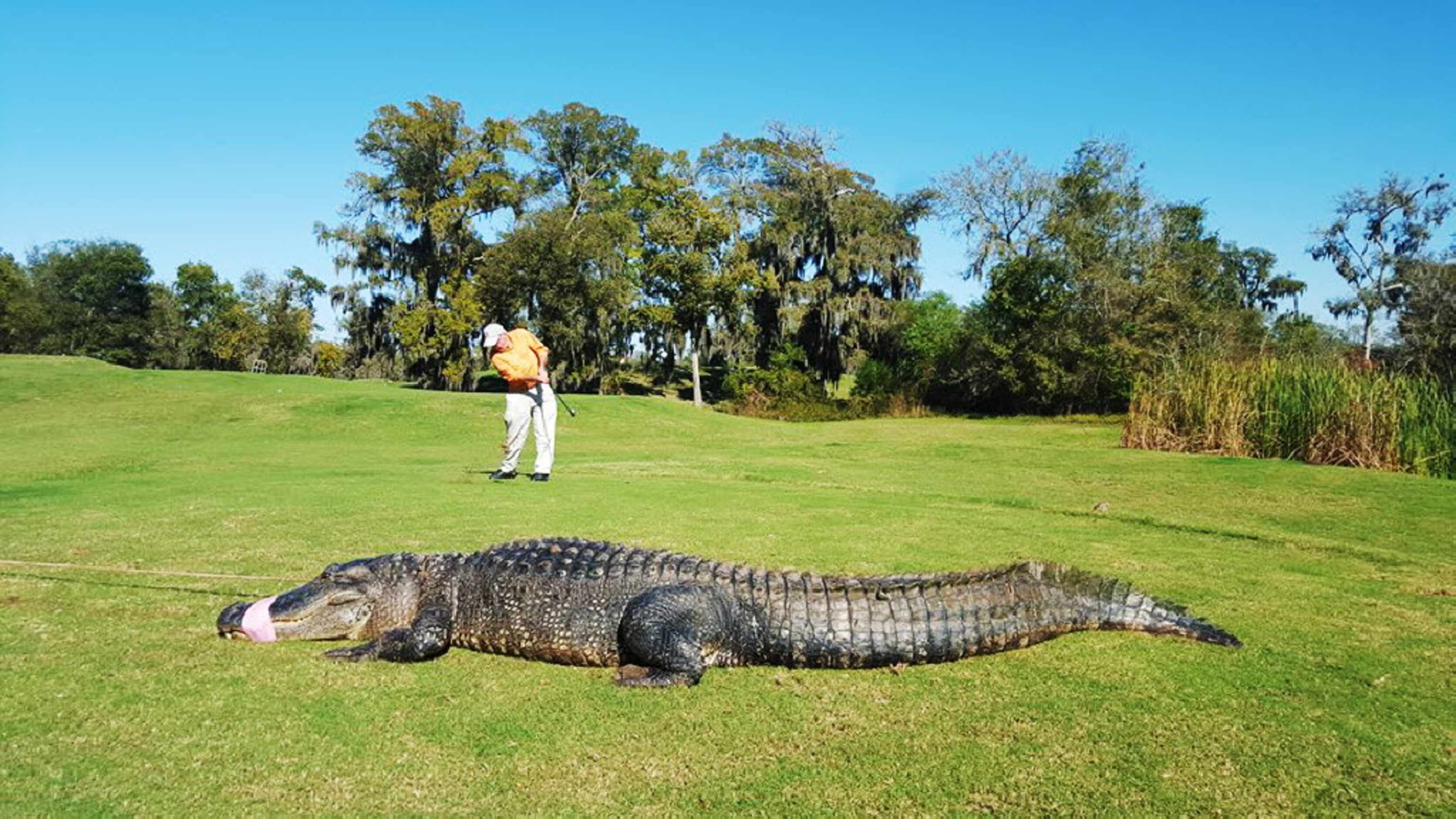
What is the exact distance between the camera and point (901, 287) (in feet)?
149

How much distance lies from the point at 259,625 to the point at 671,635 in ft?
7.62

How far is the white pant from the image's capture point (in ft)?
36.5

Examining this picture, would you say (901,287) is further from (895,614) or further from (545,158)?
(895,614)

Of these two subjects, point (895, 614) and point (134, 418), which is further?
point (134, 418)

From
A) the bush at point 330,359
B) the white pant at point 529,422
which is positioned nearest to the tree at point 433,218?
the bush at point 330,359

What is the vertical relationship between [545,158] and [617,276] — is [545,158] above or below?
above

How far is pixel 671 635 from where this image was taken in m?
4.37

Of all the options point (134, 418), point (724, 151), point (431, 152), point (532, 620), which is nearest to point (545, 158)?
point (431, 152)

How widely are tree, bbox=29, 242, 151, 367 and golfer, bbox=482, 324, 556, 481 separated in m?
56.3

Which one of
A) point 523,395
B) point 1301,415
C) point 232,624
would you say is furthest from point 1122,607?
point 1301,415

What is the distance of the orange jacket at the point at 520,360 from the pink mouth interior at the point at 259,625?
6.02m

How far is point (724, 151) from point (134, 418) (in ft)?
108

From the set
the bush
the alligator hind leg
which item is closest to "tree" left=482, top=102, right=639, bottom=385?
the bush

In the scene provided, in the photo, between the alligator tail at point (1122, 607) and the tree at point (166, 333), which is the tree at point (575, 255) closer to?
the tree at point (166, 333)
